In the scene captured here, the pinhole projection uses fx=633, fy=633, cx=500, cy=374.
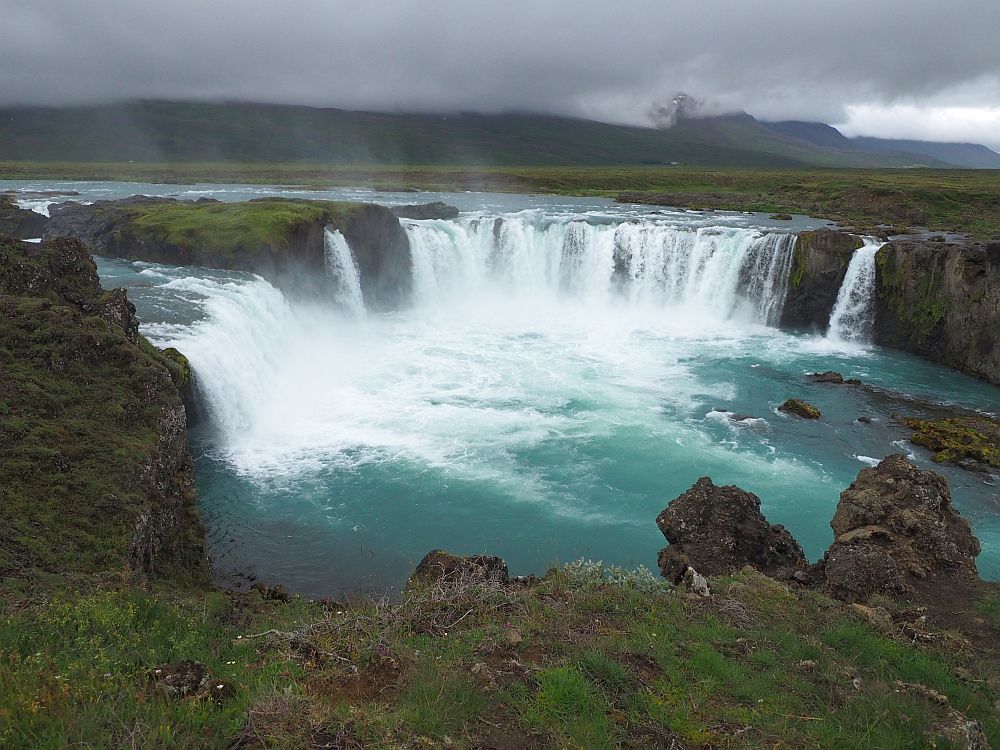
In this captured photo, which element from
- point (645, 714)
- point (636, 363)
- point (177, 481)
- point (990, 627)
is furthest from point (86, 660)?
point (636, 363)

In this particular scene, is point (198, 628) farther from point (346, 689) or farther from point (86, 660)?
point (346, 689)

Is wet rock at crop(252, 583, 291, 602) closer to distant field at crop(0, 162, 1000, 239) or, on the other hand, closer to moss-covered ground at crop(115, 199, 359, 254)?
moss-covered ground at crop(115, 199, 359, 254)

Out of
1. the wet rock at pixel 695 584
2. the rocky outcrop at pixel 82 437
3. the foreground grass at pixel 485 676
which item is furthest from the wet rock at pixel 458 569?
the rocky outcrop at pixel 82 437

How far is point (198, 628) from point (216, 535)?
9351mm

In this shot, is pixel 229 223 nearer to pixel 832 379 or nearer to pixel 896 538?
pixel 832 379

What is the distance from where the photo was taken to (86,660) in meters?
5.68

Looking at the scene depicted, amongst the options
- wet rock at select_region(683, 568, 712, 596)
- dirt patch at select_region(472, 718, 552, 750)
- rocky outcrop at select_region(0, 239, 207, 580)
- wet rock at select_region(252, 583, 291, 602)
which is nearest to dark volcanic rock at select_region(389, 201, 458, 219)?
rocky outcrop at select_region(0, 239, 207, 580)

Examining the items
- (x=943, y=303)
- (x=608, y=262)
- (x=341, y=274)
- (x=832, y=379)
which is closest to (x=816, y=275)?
(x=943, y=303)

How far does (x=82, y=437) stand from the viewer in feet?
40.0

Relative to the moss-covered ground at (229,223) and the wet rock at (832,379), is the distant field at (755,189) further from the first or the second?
the moss-covered ground at (229,223)

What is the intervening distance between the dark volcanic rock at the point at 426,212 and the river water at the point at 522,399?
608 cm

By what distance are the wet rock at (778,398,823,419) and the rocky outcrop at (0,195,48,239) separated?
149 ft

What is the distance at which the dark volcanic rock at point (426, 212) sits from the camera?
164 ft

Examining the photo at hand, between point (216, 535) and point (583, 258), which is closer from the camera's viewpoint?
point (216, 535)
